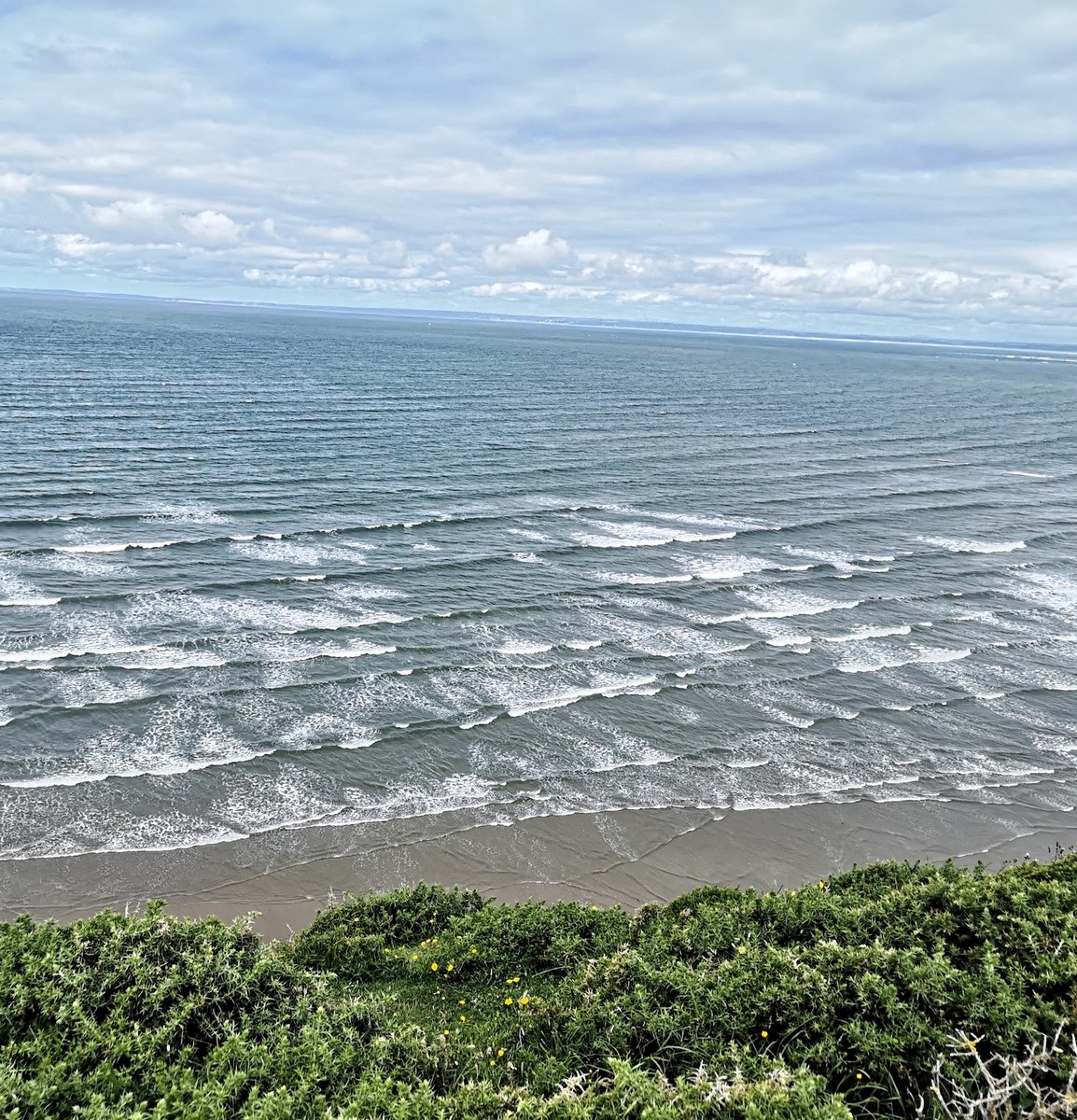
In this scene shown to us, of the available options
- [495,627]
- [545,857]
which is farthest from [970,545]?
[545,857]

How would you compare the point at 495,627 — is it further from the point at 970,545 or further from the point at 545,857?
the point at 970,545

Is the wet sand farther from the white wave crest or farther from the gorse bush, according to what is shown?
the white wave crest

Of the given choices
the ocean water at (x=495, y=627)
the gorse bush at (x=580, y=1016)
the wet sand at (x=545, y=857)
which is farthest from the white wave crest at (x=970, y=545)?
the gorse bush at (x=580, y=1016)

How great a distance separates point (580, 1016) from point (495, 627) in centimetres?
2037

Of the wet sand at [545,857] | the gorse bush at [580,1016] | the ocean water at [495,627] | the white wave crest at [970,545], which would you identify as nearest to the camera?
the gorse bush at [580,1016]

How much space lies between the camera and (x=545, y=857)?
799 inches

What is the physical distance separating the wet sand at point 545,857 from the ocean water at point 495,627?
63 centimetres

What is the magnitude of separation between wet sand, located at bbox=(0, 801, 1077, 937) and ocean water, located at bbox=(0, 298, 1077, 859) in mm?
625

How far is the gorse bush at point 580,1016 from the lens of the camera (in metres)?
9.56

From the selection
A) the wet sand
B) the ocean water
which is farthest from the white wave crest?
the wet sand

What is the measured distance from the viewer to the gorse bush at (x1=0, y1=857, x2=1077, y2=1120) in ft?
31.4

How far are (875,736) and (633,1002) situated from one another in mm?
16970

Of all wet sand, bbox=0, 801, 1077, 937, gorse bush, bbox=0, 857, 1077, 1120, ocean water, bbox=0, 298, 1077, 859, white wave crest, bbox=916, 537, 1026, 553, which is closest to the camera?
gorse bush, bbox=0, 857, 1077, 1120

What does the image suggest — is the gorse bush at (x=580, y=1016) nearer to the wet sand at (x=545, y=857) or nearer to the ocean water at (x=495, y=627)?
the wet sand at (x=545, y=857)
